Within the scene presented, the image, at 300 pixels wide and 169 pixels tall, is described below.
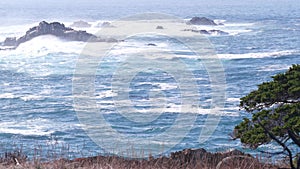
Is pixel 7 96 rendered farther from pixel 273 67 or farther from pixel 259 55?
pixel 259 55

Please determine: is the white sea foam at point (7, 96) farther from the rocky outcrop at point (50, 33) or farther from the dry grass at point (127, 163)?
the dry grass at point (127, 163)

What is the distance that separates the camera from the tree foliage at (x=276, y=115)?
7336 millimetres

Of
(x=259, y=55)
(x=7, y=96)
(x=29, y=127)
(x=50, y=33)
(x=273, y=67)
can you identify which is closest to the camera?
(x=29, y=127)

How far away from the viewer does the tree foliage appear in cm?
734

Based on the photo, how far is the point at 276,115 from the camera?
24.5ft

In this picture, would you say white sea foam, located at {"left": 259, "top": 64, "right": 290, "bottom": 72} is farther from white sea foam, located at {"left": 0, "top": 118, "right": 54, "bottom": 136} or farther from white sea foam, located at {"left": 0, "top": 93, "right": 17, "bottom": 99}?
white sea foam, located at {"left": 0, "top": 118, "right": 54, "bottom": 136}

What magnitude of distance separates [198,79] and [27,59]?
1344 centimetres

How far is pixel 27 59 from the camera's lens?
3781cm

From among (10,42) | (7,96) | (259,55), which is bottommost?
(10,42)

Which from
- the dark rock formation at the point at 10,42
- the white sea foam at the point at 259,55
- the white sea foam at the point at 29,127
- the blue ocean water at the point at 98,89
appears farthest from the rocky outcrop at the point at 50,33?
the white sea foam at the point at 29,127

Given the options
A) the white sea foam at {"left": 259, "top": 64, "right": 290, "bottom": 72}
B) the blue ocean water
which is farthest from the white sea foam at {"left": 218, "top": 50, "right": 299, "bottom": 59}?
the white sea foam at {"left": 259, "top": 64, "right": 290, "bottom": 72}

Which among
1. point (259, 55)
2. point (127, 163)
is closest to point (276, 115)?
point (127, 163)

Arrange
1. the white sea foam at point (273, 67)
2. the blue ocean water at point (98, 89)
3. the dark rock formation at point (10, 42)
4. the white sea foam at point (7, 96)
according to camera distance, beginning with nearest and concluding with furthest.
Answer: the blue ocean water at point (98, 89)
the white sea foam at point (7, 96)
the white sea foam at point (273, 67)
the dark rock formation at point (10, 42)

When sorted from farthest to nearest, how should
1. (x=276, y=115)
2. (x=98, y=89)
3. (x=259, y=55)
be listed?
1. (x=259, y=55)
2. (x=98, y=89)
3. (x=276, y=115)
